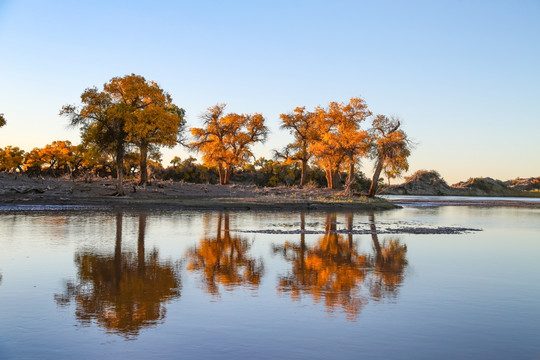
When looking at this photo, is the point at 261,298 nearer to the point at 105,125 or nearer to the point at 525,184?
the point at 105,125

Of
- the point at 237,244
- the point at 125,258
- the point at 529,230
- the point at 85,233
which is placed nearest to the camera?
the point at 125,258

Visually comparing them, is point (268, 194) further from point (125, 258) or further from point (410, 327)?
point (410, 327)

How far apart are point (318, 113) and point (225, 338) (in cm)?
5044

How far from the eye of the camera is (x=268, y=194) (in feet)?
169

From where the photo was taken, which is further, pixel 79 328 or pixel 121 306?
pixel 121 306

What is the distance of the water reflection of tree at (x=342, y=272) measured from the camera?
982cm

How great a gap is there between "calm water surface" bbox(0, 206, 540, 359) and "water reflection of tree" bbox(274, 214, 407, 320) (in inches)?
1.8

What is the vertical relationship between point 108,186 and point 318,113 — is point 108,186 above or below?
below

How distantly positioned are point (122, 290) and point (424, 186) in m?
102

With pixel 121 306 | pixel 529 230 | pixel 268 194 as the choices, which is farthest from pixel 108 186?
pixel 121 306

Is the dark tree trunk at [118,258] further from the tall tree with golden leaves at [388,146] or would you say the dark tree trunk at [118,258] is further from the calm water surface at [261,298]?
the tall tree with golden leaves at [388,146]

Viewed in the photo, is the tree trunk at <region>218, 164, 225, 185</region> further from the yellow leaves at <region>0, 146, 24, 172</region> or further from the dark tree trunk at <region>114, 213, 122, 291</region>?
the dark tree trunk at <region>114, 213, 122, 291</region>

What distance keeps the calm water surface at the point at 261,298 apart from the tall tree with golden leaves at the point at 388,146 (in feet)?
99.2

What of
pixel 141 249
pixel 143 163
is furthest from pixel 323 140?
pixel 141 249
